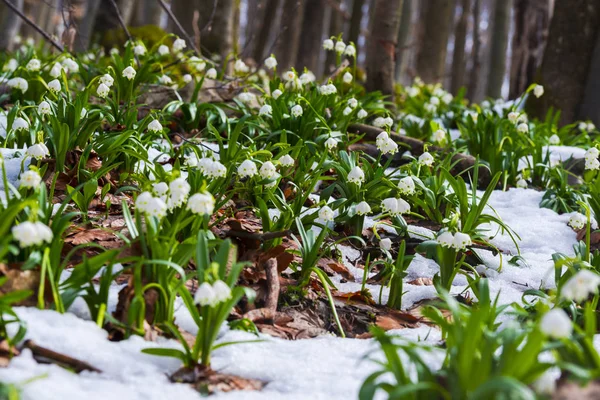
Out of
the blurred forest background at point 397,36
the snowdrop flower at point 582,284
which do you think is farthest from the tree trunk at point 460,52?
the snowdrop flower at point 582,284

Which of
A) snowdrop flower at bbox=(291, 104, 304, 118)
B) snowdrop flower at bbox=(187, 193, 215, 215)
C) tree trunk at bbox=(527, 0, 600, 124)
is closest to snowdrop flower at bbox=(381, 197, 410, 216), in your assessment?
snowdrop flower at bbox=(187, 193, 215, 215)

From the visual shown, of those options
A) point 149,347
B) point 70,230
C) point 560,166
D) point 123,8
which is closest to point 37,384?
point 149,347

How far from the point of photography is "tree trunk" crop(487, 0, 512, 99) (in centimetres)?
930

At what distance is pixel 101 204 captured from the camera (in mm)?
2883

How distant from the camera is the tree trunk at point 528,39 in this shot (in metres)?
7.94

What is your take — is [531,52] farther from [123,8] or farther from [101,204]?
[101,204]

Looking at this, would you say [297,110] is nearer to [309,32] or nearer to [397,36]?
[397,36]

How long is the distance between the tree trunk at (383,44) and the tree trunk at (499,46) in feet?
12.9

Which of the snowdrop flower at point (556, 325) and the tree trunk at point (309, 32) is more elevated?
the tree trunk at point (309, 32)

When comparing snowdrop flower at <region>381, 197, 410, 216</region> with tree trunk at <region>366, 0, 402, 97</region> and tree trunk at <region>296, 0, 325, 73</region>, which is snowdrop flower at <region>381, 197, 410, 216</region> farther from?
tree trunk at <region>296, 0, 325, 73</region>

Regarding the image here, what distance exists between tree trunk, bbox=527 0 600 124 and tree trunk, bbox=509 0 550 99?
1.25 m

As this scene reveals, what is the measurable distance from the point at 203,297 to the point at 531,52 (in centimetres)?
744

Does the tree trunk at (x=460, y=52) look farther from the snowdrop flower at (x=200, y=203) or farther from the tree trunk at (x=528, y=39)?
the snowdrop flower at (x=200, y=203)

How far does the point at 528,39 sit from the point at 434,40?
3478mm
